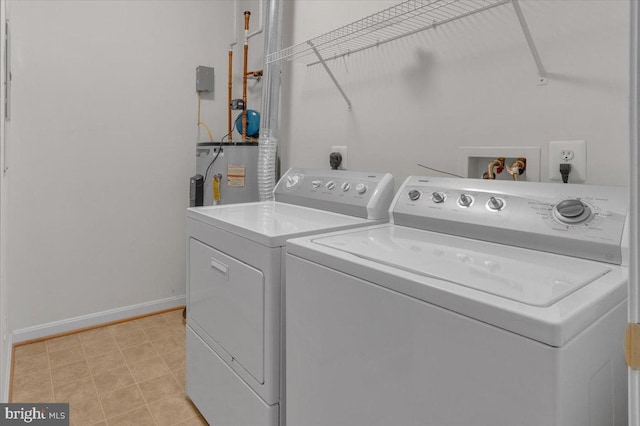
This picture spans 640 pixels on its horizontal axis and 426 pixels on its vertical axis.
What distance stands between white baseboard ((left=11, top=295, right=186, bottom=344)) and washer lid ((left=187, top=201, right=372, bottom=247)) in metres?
1.45

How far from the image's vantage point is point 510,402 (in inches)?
24.9

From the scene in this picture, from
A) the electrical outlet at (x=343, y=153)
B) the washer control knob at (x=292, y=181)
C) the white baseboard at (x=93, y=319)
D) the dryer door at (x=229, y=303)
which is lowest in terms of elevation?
the white baseboard at (x=93, y=319)

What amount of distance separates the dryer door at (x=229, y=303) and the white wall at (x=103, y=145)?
1.26 metres

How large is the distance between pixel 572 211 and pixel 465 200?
0.96 feet

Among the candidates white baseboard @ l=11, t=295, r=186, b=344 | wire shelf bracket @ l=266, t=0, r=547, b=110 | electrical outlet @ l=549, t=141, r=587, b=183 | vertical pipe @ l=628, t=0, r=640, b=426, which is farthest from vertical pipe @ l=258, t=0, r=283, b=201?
vertical pipe @ l=628, t=0, r=640, b=426

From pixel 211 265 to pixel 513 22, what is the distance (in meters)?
1.38

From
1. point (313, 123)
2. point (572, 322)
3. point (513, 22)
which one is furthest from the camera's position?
point (313, 123)

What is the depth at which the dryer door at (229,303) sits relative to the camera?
127 cm

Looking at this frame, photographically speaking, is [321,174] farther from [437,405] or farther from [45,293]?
[45,293]

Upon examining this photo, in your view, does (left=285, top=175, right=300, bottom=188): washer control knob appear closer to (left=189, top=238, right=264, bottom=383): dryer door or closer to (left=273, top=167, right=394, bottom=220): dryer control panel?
(left=273, top=167, right=394, bottom=220): dryer control panel

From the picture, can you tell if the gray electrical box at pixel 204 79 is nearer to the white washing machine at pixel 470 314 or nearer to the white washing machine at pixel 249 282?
the white washing machine at pixel 249 282

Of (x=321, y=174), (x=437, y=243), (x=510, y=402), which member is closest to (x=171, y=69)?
(x=321, y=174)

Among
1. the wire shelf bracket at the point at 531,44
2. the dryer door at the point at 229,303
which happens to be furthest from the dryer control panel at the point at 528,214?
the dryer door at the point at 229,303

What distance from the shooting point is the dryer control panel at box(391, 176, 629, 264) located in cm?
94
